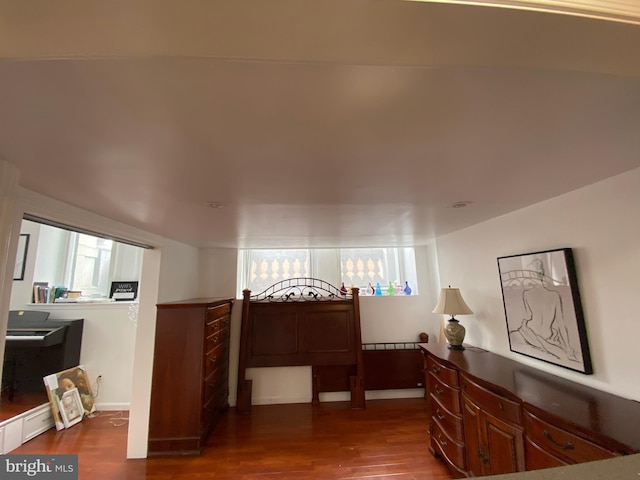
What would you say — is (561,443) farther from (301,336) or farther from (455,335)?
(301,336)

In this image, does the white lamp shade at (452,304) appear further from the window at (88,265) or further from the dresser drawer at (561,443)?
the window at (88,265)

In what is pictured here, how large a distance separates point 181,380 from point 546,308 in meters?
3.16

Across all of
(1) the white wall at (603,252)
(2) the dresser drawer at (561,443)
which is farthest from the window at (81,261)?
(1) the white wall at (603,252)

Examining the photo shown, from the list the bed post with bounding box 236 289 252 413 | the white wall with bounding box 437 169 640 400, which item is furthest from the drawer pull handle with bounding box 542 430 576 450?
the bed post with bounding box 236 289 252 413

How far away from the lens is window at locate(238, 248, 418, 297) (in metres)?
4.13

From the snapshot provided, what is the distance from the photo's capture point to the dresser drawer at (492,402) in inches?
60.5

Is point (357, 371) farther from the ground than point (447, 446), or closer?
farther from the ground

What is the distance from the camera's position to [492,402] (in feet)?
5.55

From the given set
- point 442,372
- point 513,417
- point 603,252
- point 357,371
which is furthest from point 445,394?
point 357,371

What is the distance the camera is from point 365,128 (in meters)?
0.97

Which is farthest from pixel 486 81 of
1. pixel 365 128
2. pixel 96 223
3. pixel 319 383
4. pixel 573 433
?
pixel 319 383

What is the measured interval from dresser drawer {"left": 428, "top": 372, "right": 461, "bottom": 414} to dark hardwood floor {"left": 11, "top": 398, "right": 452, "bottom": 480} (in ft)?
1.87

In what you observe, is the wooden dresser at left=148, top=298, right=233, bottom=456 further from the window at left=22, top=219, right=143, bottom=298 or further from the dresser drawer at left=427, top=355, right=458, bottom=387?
the dresser drawer at left=427, top=355, right=458, bottom=387

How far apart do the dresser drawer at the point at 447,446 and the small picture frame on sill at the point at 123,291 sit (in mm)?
3901
